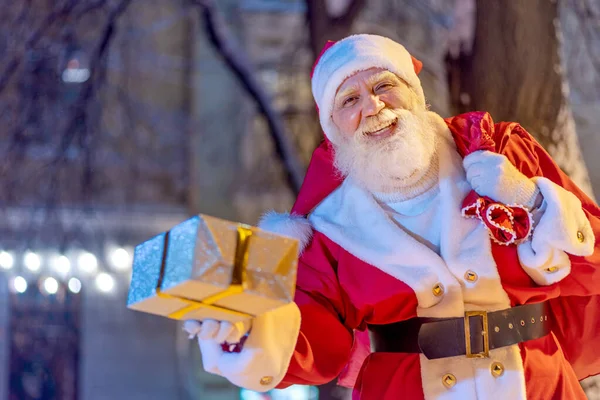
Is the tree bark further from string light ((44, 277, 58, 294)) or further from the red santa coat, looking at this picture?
string light ((44, 277, 58, 294))

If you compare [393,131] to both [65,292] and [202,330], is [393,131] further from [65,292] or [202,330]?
[65,292]

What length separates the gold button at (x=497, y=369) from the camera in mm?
1683

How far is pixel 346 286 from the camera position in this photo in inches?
72.4

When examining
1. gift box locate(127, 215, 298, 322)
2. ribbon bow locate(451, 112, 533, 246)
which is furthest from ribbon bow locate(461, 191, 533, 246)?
gift box locate(127, 215, 298, 322)

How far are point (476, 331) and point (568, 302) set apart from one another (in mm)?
348

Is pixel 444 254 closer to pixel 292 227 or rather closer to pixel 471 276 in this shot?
pixel 471 276

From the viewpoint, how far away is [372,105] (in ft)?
6.07

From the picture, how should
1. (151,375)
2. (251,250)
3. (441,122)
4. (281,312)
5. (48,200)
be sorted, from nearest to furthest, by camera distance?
(251,250), (281,312), (441,122), (48,200), (151,375)

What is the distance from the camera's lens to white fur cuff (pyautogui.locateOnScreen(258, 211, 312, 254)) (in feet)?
6.28

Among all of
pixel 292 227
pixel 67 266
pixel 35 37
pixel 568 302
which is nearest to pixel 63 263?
→ pixel 67 266

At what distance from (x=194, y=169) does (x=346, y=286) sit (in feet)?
20.9

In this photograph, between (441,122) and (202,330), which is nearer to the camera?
(202,330)

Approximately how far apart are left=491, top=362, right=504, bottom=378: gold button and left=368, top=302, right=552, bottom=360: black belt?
0.03 m

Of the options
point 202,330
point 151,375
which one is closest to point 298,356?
point 202,330
